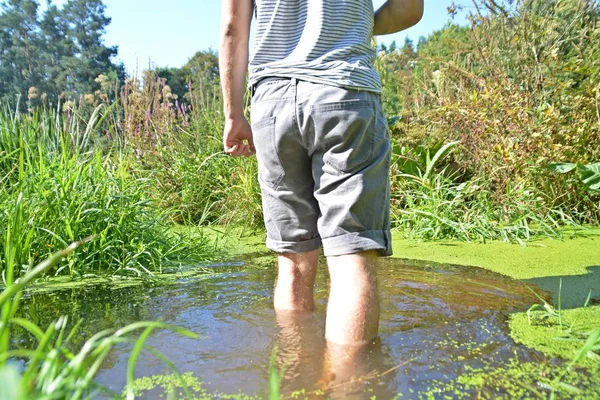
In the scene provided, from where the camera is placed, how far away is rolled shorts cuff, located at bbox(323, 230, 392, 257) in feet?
4.91

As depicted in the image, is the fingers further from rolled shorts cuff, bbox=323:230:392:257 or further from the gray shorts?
rolled shorts cuff, bbox=323:230:392:257

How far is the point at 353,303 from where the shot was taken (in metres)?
1.44

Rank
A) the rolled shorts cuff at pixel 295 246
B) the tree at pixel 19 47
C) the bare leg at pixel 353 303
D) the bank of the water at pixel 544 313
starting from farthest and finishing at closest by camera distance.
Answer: the tree at pixel 19 47, the rolled shorts cuff at pixel 295 246, the bare leg at pixel 353 303, the bank of the water at pixel 544 313

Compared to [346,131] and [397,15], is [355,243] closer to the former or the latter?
[346,131]

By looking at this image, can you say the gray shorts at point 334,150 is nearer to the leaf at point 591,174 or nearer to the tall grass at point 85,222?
the tall grass at point 85,222

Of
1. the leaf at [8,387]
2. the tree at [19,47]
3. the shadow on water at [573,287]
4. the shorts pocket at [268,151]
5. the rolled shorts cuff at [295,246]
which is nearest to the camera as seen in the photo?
the leaf at [8,387]

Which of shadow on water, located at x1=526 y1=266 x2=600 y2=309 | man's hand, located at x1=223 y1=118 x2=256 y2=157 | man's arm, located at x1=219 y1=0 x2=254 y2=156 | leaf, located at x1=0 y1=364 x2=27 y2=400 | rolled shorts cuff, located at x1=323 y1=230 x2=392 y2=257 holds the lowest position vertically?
shadow on water, located at x1=526 y1=266 x2=600 y2=309

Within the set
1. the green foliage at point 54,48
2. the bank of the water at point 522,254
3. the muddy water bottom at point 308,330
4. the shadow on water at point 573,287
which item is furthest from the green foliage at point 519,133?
the green foliage at point 54,48

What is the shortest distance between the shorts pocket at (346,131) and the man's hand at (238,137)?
336 millimetres

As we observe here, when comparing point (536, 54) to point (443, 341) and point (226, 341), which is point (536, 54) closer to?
point (443, 341)

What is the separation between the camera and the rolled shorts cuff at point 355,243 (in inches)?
58.9

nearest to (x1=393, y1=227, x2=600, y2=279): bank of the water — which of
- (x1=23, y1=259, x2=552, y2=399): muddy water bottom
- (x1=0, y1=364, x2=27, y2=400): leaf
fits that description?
(x1=23, y1=259, x2=552, y2=399): muddy water bottom

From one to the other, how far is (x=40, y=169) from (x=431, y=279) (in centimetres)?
206

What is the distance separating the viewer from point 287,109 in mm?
1534
